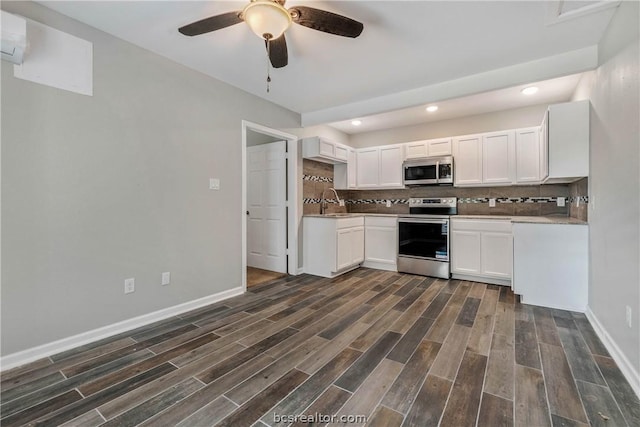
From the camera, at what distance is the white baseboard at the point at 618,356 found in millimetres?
1619

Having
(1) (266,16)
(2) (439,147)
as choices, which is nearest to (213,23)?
(1) (266,16)

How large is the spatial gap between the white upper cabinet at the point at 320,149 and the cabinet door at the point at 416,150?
1115 millimetres

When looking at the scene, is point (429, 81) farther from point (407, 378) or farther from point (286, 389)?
point (286, 389)

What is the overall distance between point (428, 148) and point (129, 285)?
4.26m

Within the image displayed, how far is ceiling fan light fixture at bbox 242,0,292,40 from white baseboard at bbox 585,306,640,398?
2935mm

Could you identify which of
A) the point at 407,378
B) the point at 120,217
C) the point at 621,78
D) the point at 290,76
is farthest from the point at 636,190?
the point at 120,217

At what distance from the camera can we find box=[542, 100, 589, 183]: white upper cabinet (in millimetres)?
2725

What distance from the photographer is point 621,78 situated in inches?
75.7

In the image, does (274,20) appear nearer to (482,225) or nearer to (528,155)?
(482,225)

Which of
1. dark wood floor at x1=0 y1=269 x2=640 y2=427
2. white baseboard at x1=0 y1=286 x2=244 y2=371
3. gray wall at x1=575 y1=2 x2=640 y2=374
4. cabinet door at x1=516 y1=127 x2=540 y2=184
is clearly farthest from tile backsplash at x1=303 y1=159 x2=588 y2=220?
white baseboard at x1=0 y1=286 x2=244 y2=371

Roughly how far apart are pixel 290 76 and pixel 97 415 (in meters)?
3.11

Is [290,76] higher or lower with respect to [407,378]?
higher

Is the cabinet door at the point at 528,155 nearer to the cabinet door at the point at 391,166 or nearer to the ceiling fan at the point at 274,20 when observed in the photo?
the cabinet door at the point at 391,166

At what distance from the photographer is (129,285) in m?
2.43
